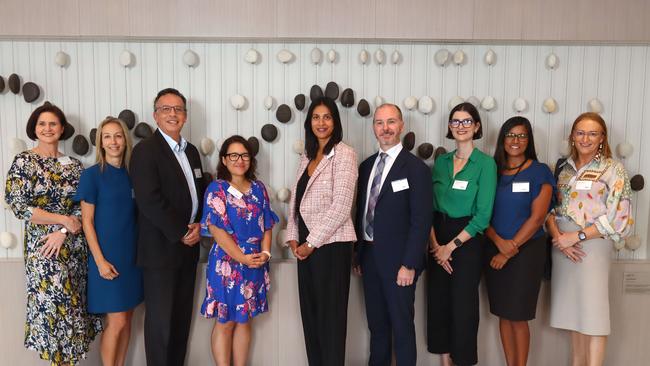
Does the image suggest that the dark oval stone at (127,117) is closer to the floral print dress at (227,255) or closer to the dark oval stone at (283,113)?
the floral print dress at (227,255)

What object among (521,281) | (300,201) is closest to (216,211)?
(300,201)

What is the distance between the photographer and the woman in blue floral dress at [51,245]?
7.30 ft

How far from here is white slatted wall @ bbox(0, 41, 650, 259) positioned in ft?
8.94

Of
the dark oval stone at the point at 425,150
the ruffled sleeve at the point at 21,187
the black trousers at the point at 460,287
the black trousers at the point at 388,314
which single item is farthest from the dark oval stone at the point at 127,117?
the black trousers at the point at 460,287

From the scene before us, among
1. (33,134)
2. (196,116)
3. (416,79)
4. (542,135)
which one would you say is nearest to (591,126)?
(542,135)

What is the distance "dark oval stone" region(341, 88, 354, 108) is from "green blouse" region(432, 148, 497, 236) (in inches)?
30.7

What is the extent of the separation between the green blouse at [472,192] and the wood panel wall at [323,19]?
0.89 meters

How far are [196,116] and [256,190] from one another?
78cm

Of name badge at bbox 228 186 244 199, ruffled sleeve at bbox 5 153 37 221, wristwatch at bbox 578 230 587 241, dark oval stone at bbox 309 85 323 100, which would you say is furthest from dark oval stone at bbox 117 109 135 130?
wristwatch at bbox 578 230 587 241

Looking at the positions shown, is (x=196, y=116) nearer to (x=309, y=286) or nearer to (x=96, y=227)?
(x=96, y=227)

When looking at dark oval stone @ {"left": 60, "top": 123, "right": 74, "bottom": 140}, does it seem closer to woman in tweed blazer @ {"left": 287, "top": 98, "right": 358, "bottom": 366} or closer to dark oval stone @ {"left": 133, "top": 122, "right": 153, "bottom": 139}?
dark oval stone @ {"left": 133, "top": 122, "right": 153, "bottom": 139}

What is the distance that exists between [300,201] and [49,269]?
54.8 inches

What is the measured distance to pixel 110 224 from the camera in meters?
2.27

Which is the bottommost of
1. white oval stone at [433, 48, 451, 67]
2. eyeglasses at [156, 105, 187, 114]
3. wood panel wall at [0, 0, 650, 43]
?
eyeglasses at [156, 105, 187, 114]
